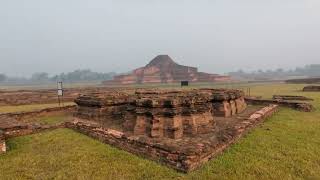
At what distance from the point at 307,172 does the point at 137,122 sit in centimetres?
413

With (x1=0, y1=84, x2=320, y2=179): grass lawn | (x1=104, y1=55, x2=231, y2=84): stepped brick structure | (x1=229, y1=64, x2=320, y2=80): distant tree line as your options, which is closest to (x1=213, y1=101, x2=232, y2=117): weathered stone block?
(x1=0, y1=84, x2=320, y2=179): grass lawn

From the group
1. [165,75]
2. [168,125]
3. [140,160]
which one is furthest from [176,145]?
[165,75]

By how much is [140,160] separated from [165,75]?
60.1m

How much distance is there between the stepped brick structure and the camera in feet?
212

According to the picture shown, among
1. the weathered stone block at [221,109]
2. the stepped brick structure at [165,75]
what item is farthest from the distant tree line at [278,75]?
the weathered stone block at [221,109]

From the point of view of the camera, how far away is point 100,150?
638cm

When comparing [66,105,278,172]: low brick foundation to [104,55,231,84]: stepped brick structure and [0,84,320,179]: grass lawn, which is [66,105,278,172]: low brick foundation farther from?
[104,55,231,84]: stepped brick structure

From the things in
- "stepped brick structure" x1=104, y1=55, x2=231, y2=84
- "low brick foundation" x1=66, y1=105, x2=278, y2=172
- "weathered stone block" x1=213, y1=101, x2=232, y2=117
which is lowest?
"low brick foundation" x1=66, y1=105, x2=278, y2=172

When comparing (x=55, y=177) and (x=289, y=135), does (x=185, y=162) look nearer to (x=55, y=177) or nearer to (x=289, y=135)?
(x=55, y=177)

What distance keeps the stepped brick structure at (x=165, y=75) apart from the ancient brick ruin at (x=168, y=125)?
5354cm

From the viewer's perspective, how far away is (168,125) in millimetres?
7289

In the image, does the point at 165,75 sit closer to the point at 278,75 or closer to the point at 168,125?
the point at 168,125

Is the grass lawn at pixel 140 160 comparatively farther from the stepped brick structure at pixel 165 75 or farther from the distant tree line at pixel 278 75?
the distant tree line at pixel 278 75

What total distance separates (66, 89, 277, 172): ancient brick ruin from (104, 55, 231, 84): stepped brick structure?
176ft
